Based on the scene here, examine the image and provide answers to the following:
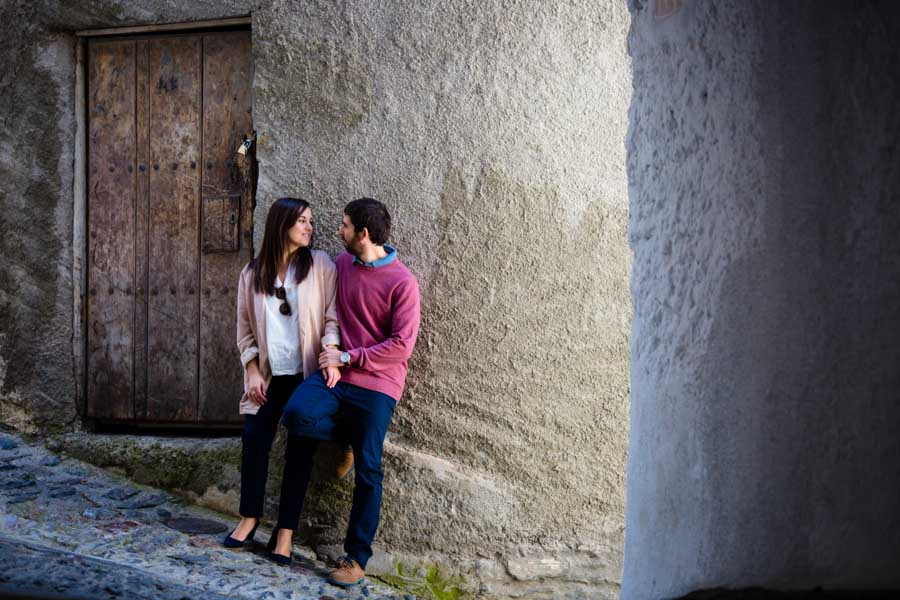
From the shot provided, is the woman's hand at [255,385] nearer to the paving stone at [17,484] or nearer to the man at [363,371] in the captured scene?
the man at [363,371]

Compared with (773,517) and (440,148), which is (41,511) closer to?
(440,148)

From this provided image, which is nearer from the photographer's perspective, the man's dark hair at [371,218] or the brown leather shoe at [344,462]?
the man's dark hair at [371,218]

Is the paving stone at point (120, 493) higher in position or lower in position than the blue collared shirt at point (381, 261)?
lower

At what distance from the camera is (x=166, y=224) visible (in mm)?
4742

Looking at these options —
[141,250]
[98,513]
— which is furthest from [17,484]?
[141,250]

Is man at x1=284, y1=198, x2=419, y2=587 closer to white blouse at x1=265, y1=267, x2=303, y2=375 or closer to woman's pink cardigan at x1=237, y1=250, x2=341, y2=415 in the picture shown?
woman's pink cardigan at x1=237, y1=250, x2=341, y2=415

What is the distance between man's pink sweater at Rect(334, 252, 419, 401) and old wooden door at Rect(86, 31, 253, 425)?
86 cm

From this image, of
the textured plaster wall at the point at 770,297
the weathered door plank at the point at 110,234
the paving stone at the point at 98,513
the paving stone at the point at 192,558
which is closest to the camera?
the textured plaster wall at the point at 770,297

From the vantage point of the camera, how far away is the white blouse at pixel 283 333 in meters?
4.08

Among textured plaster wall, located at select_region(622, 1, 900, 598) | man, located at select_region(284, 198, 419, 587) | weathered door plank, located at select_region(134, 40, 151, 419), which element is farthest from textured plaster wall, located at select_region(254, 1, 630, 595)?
textured plaster wall, located at select_region(622, 1, 900, 598)

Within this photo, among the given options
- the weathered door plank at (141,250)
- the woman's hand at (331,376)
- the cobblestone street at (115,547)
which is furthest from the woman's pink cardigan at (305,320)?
the weathered door plank at (141,250)

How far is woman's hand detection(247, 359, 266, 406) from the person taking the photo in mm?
4062

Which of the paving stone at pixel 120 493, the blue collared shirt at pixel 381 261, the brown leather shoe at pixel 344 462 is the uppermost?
the blue collared shirt at pixel 381 261

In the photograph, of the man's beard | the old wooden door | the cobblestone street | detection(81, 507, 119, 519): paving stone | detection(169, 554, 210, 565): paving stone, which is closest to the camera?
the cobblestone street
